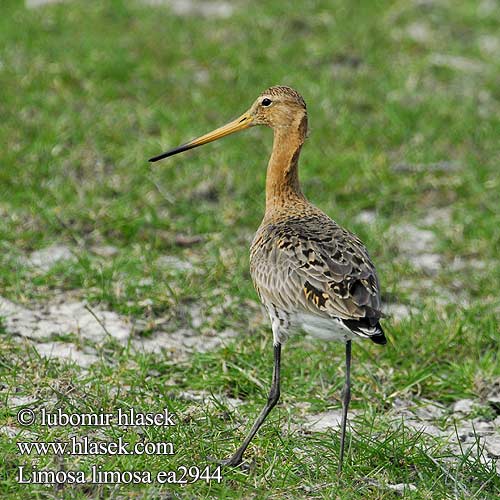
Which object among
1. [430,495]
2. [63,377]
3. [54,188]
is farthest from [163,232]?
[430,495]

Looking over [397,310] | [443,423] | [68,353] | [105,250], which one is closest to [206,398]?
[68,353]

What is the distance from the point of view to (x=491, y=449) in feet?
16.1

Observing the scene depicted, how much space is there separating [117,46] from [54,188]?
2527 mm

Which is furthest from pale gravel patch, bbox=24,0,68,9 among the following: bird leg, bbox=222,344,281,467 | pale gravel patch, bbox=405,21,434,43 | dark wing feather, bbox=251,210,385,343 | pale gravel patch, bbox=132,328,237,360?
bird leg, bbox=222,344,281,467

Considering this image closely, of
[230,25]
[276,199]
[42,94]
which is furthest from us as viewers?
[230,25]

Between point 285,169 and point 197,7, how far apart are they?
17.8 feet

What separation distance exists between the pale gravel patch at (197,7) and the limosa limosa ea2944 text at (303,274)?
16.8 ft

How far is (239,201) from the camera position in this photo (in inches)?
287

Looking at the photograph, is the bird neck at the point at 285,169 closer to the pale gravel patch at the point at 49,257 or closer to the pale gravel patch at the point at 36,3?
the pale gravel patch at the point at 49,257

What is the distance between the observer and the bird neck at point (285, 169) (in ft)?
17.4

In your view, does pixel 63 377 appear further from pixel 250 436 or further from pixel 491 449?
pixel 491 449

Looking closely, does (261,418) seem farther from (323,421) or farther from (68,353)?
(68,353)

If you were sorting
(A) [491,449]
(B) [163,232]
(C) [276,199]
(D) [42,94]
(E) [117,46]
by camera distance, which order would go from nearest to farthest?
(A) [491,449]
(C) [276,199]
(B) [163,232]
(D) [42,94]
(E) [117,46]

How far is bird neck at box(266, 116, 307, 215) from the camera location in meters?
5.32
